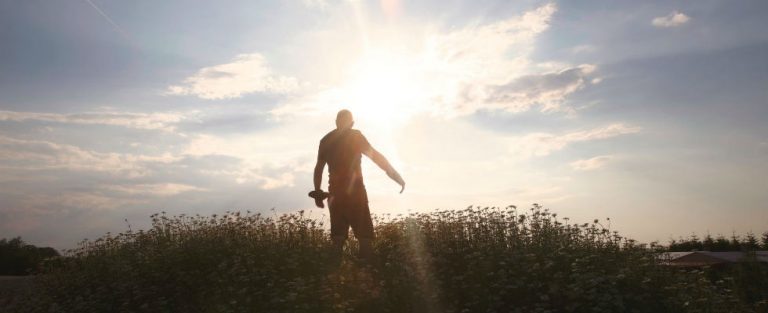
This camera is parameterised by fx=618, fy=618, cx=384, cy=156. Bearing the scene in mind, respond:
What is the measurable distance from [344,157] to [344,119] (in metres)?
0.65

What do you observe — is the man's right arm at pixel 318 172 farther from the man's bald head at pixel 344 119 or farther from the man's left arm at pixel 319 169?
the man's bald head at pixel 344 119

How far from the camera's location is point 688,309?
24.9 ft

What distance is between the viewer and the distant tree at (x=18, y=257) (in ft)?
60.2

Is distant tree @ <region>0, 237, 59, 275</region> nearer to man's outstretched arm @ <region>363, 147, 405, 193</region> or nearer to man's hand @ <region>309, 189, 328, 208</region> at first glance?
man's hand @ <region>309, 189, 328, 208</region>

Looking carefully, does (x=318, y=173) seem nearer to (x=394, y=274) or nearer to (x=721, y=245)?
(x=394, y=274)

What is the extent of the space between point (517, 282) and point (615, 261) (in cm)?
184

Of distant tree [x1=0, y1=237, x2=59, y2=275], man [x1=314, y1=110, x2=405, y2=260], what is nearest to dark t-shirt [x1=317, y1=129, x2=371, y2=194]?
man [x1=314, y1=110, x2=405, y2=260]

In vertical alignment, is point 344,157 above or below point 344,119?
below

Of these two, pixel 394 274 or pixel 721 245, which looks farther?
pixel 721 245

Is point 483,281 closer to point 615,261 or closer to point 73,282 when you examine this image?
point 615,261

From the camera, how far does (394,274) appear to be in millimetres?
9641

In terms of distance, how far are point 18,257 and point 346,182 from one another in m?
13.8

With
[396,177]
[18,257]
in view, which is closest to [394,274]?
[396,177]

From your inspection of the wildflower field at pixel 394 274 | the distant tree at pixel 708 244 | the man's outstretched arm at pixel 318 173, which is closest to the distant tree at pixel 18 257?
the wildflower field at pixel 394 274
